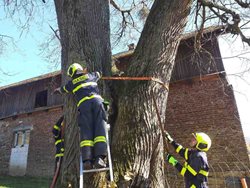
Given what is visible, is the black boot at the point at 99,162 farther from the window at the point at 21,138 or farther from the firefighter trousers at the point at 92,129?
the window at the point at 21,138

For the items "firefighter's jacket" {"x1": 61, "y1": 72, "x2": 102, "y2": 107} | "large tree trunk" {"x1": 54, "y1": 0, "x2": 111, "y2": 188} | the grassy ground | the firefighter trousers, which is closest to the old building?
the grassy ground

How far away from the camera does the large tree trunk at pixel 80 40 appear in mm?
3178

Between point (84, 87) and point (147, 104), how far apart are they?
878mm

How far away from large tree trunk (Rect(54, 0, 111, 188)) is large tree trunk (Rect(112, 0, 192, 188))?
0.53m

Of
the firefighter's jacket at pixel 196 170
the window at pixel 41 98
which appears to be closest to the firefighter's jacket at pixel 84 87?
the firefighter's jacket at pixel 196 170

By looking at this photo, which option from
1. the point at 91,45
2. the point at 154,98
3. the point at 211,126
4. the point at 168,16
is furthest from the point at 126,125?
the point at 211,126

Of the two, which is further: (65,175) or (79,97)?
(79,97)

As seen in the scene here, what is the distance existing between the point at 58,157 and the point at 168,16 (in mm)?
2652

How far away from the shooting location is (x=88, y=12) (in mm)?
3830

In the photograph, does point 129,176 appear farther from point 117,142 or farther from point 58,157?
point 58,157

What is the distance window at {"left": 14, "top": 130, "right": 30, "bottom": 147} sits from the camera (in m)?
15.4

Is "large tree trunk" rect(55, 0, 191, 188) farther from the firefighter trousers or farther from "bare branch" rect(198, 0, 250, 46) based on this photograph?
"bare branch" rect(198, 0, 250, 46)

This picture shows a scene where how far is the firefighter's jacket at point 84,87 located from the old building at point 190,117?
12.1ft

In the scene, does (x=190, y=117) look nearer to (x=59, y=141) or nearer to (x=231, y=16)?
(x=231, y=16)
